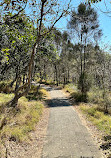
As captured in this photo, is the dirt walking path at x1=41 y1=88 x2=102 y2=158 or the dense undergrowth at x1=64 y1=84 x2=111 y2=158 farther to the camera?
the dense undergrowth at x1=64 y1=84 x2=111 y2=158

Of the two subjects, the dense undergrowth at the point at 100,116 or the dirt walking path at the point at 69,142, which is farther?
the dense undergrowth at the point at 100,116

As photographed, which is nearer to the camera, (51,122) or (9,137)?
(9,137)

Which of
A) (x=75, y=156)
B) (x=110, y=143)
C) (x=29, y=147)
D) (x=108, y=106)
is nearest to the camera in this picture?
(x=75, y=156)

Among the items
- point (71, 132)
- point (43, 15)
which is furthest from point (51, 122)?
point (43, 15)

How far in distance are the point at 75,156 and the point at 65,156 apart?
0.34 m

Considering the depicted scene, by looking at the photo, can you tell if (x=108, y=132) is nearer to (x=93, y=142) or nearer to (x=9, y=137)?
(x=93, y=142)

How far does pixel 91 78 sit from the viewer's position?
1434 cm

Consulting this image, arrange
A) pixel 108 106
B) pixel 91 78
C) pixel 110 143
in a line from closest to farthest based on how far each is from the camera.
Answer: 1. pixel 110 143
2. pixel 108 106
3. pixel 91 78

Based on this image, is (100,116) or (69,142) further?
(100,116)

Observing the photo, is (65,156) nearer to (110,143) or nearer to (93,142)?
(93,142)

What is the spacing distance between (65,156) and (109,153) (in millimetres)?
1618

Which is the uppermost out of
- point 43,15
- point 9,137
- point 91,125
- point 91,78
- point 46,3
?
point 46,3

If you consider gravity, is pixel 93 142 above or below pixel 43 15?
below

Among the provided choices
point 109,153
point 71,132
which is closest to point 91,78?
point 71,132
